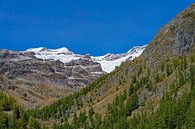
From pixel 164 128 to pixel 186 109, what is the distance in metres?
10.9

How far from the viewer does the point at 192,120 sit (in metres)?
161

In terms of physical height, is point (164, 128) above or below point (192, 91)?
below

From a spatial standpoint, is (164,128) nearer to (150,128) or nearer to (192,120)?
(150,128)

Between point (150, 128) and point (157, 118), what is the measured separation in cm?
542

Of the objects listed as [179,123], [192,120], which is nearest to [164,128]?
[179,123]

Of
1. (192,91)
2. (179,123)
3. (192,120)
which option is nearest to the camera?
(192,120)

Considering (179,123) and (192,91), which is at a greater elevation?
(192,91)

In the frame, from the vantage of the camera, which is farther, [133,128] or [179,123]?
[133,128]

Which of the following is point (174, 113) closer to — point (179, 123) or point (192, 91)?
point (179, 123)

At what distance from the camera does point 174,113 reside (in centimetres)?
17762

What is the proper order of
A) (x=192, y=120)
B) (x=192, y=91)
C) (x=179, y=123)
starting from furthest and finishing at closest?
(x=192, y=91)
(x=179, y=123)
(x=192, y=120)

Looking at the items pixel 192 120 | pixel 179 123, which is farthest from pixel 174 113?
pixel 192 120

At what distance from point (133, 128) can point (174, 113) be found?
24.5 m

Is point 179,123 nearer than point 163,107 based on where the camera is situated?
Yes
